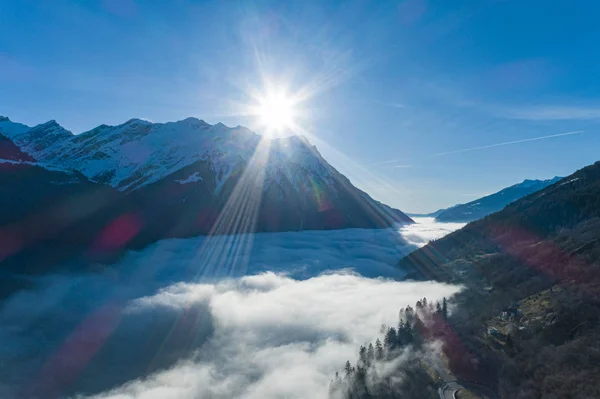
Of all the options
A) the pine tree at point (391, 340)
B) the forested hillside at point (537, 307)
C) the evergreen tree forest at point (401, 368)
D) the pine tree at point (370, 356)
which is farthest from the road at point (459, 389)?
the pine tree at point (391, 340)

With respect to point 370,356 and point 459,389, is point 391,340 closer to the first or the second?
point 370,356

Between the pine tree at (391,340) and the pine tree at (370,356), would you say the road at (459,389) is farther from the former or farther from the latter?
the pine tree at (391,340)

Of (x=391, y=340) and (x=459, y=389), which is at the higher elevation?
(x=391, y=340)

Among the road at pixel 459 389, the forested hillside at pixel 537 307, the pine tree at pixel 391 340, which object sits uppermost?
the forested hillside at pixel 537 307

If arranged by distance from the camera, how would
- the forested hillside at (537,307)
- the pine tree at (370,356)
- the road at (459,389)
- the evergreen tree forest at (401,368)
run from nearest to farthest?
the forested hillside at (537,307) → the road at (459,389) → the evergreen tree forest at (401,368) → the pine tree at (370,356)

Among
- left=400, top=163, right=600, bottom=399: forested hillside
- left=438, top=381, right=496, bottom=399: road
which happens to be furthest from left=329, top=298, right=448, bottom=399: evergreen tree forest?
left=400, top=163, right=600, bottom=399: forested hillside

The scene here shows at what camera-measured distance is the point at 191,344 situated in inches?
5605

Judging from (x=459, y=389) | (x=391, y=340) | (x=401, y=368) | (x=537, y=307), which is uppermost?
(x=537, y=307)

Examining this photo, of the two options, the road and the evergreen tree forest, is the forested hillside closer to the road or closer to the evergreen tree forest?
the road

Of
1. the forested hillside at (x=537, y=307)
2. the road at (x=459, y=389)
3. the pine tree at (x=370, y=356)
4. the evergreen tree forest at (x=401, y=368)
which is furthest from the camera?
the pine tree at (x=370, y=356)

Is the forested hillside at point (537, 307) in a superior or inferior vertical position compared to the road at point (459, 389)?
superior

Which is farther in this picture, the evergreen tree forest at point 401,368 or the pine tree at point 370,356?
the pine tree at point 370,356

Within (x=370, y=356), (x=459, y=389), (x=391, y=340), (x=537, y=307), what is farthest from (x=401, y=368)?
(x=537, y=307)

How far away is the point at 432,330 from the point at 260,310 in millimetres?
96691
